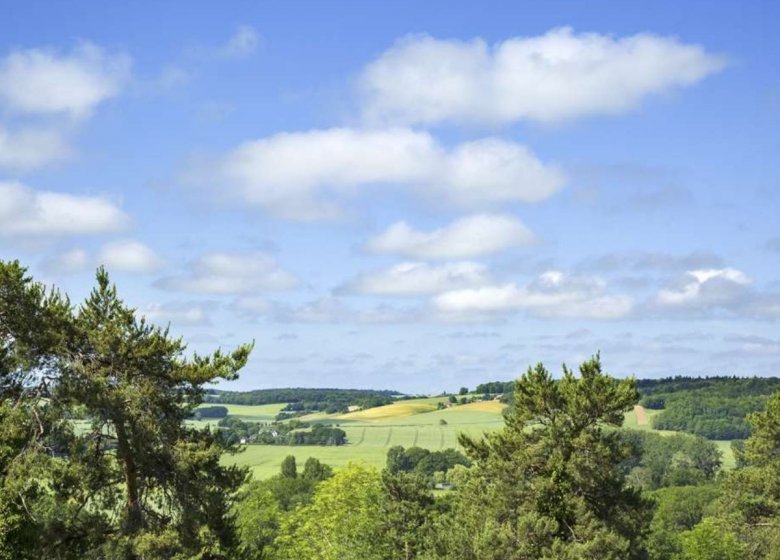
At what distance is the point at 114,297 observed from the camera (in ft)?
118

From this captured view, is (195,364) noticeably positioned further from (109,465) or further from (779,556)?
(779,556)

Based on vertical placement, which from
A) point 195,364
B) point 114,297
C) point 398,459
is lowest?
point 398,459

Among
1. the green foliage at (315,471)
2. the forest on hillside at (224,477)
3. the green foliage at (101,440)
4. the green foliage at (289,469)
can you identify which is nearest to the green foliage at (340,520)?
the forest on hillside at (224,477)

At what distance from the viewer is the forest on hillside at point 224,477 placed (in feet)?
107

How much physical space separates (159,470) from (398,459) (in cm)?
13984

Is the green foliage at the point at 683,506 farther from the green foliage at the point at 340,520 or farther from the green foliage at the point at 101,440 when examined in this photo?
the green foliage at the point at 101,440

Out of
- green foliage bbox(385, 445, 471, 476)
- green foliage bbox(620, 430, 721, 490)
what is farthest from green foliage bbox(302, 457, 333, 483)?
green foliage bbox(620, 430, 721, 490)

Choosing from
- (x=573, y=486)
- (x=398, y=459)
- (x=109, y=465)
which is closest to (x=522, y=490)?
(x=573, y=486)

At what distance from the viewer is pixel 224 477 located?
3612 centimetres

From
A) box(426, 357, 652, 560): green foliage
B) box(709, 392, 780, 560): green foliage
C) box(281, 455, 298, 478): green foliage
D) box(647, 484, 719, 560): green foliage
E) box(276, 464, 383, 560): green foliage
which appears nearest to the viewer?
box(426, 357, 652, 560): green foliage

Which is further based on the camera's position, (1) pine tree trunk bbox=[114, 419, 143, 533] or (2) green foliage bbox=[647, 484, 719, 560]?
(2) green foliage bbox=[647, 484, 719, 560]

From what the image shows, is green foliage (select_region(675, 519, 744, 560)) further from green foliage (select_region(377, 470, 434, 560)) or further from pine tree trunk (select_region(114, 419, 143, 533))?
pine tree trunk (select_region(114, 419, 143, 533))

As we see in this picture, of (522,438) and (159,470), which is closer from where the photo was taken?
(159,470)

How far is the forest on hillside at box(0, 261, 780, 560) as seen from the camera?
32750 millimetres
